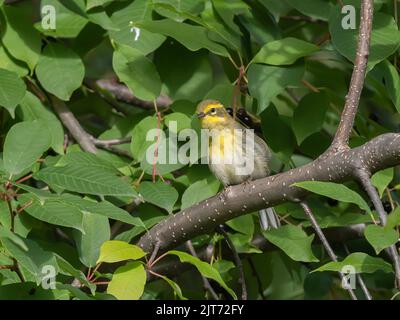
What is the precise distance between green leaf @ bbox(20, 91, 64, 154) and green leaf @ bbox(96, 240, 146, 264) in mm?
901

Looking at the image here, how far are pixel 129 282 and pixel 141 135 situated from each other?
84 cm

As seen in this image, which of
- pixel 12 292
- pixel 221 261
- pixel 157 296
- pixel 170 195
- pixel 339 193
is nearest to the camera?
pixel 339 193

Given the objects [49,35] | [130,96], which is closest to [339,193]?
[49,35]

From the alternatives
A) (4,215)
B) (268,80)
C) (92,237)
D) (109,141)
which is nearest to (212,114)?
(109,141)

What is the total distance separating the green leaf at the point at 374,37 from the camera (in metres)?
3.00

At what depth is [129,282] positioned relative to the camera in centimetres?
261

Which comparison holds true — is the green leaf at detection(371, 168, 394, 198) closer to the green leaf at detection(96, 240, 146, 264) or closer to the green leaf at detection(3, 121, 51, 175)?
→ the green leaf at detection(96, 240, 146, 264)

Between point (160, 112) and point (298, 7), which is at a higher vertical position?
point (298, 7)

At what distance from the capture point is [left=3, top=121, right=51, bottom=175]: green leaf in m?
2.70

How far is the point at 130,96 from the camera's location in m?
4.14

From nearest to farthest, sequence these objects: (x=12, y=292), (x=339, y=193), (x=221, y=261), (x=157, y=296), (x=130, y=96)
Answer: (x=339, y=193) < (x=12, y=292) < (x=221, y=261) < (x=157, y=296) < (x=130, y=96)
